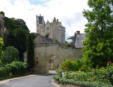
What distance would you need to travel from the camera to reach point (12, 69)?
1010 inches

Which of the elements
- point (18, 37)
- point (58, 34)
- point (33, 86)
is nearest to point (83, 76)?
point (33, 86)

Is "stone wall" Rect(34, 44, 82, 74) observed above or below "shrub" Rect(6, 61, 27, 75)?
above

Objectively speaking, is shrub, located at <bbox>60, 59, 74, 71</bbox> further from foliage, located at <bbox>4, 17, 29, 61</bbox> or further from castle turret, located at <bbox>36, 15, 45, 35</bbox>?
castle turret, located at <bbox>36, 15, 45, 35</bbox>

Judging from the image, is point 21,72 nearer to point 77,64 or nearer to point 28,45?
point 28,45

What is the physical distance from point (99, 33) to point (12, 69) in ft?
43.3

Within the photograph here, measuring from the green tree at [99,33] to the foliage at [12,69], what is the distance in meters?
10.5

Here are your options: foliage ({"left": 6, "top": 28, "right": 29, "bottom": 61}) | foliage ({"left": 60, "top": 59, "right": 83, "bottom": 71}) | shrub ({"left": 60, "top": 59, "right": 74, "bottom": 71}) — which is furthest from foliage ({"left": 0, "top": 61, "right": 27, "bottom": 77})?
foliage ({"left": 6, "top": 28, "right": 29, "bottom": 61})

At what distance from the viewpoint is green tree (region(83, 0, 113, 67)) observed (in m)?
17.3

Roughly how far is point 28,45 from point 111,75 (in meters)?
23.1

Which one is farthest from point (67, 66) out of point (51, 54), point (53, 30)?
point (53, 30)

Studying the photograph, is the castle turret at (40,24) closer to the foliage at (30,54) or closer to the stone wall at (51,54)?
the stone wall at (51,54)

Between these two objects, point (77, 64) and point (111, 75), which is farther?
point (77, 64)

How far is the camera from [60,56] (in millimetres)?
32500

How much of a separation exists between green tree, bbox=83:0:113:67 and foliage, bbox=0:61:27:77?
413 inches
